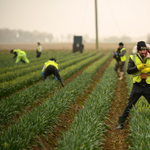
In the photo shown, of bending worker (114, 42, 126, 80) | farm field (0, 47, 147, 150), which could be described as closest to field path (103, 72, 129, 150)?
farm field (0, 47, 147, 150)

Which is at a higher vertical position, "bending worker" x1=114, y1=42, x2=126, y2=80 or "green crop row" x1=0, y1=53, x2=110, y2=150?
"bending worker" x1=114, y1=42, x2=126, y2=80

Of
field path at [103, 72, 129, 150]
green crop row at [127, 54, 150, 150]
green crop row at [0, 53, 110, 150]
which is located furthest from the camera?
field path at [103, 72, 129, 150]

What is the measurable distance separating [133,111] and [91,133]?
56.6 inches

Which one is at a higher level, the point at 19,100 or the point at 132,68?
the point at 132,68

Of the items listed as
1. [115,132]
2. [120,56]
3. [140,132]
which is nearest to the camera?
[140,132]

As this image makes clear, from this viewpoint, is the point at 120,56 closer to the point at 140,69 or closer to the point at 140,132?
the point at 140,69

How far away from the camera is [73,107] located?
561 cm

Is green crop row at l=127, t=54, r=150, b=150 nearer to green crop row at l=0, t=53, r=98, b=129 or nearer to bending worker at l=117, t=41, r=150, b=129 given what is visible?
bending worker at l=117, t=41, r=150, b=129

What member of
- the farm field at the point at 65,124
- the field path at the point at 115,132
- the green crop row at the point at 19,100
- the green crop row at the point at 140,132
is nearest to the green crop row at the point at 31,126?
the farm field at the point at 65,124

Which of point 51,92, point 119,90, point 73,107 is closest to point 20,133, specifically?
point 73,107

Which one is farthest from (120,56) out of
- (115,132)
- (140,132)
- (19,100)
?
(140,132)

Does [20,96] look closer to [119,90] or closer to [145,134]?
[145,134]

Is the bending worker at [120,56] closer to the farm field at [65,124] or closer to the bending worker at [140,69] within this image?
the farm field at [65,124]

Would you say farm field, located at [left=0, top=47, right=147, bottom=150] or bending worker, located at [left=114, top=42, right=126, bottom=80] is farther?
bending worker, located at [left=114, top=42, right=126, bottom=80]
